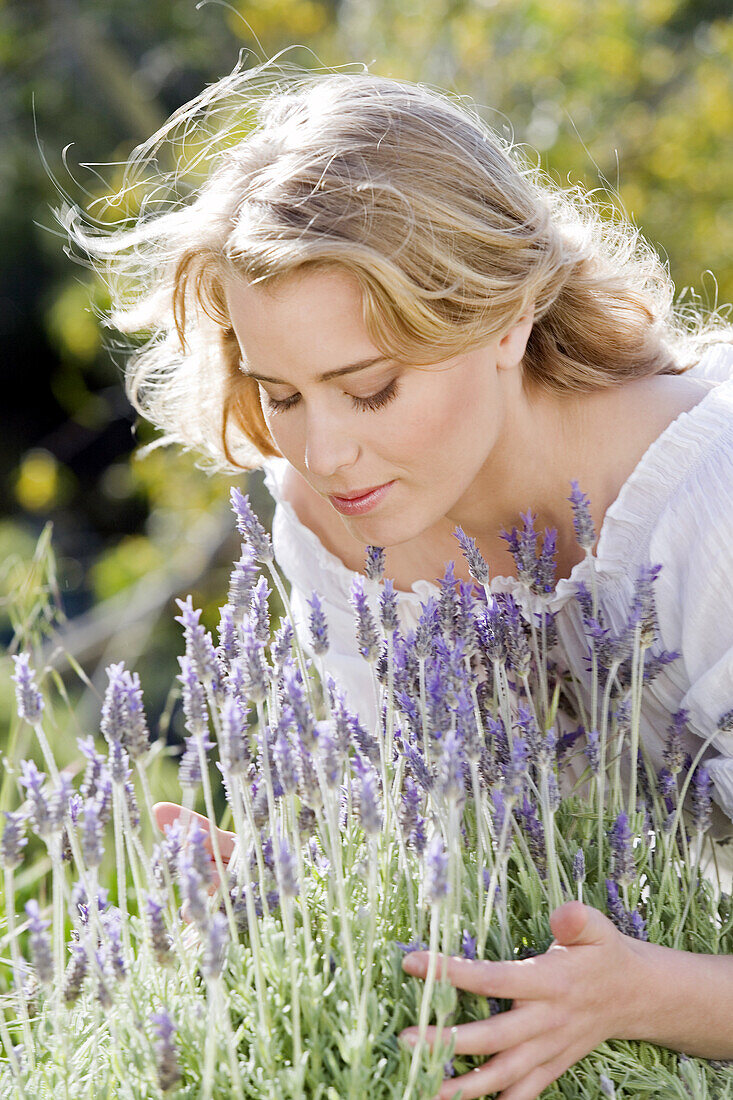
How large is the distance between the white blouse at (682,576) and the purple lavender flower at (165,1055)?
27.2 inches

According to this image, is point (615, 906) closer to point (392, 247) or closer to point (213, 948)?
point (213, 948)

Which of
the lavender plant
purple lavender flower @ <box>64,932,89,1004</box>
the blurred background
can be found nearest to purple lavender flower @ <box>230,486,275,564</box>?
the lavender plant

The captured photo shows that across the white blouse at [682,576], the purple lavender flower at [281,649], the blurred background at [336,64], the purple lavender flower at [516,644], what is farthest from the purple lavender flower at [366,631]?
the blurred background at [336,64]

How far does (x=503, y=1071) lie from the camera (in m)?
0.94

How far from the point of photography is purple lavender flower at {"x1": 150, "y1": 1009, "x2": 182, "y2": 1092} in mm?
847

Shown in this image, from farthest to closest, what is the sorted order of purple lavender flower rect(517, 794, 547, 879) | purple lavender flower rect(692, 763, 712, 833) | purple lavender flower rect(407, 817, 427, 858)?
purple lavender flower rect(692, 763, 712, 833)
purple lavender flower rect(517, 794, 547, 879)
purple lavender flower rect(407, 817, 427, 858)

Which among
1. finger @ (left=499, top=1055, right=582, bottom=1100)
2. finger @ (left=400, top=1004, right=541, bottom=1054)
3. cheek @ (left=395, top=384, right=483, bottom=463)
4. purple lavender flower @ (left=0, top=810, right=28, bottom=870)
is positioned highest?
cheek @ (left=395, top=384, right=483, bottom=463)

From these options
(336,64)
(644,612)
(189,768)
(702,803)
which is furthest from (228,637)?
(336,64)

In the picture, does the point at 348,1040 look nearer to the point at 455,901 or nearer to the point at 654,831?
the point at 455,901

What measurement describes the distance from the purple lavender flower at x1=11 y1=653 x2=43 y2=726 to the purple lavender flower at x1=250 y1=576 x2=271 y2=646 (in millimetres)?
220

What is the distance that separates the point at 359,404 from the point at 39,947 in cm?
73

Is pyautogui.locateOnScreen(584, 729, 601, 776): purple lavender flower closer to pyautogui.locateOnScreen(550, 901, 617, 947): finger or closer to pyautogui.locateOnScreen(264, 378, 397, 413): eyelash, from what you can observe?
pyautogui.locateOnScreen(550, 901, 617, 947): finger

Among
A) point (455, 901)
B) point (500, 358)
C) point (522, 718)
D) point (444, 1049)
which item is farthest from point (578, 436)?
point (444, 1049)

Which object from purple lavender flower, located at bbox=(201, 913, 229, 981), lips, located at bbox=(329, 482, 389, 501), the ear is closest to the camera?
purple lavender flower, located at bbox=(201, 913, 229, 981)
